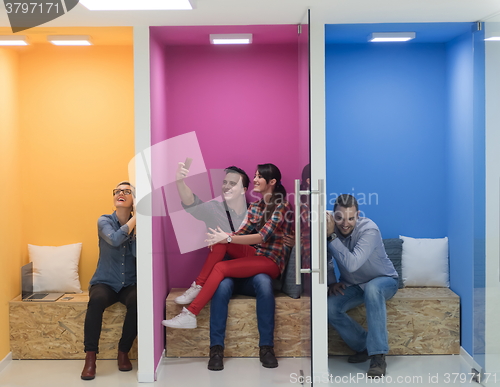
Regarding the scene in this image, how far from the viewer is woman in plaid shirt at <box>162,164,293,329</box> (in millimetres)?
3727

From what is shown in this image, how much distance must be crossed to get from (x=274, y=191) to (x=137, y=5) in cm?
165

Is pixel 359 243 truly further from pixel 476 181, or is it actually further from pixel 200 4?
pixel 200 4

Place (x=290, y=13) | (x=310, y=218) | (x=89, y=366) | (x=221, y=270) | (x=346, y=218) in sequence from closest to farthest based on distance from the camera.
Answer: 1. (x=310, y=218)
2. (x=290, y=13)
3. (x=89, y=366)
4. (x=346, y=218)
5. (x=221, y=270)

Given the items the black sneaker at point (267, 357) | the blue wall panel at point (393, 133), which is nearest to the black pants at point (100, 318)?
the black sneaker at point (267, 357)

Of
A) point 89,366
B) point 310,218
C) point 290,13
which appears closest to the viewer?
point 310,218

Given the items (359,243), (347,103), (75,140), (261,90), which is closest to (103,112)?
(75,140)

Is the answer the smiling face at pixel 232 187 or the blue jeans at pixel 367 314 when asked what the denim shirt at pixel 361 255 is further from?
the smiling face at pixel 232 187

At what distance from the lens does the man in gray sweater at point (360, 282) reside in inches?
138

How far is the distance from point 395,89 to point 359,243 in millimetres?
1312

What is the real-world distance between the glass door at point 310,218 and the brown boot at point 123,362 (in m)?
1.14

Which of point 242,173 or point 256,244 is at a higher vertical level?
point 242,173

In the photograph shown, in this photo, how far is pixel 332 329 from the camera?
3.86 m

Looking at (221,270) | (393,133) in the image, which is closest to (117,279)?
(221,270)

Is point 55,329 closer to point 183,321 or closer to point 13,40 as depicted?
point 183,321
